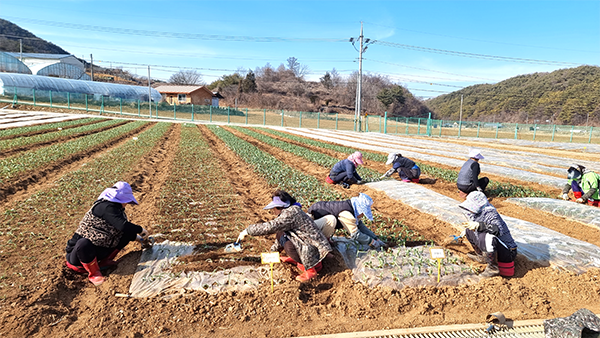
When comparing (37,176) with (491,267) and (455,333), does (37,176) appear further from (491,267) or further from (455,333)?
(491,267)

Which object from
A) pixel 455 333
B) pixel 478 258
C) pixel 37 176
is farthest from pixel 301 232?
pixel 37 176

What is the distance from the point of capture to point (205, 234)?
6348mm

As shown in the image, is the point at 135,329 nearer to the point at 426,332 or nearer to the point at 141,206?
the point at 426,332

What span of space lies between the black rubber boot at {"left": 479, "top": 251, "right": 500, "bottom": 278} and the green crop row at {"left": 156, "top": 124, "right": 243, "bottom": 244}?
393 centimetres

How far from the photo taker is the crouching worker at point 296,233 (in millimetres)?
4844

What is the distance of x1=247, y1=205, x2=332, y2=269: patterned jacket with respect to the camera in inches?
191

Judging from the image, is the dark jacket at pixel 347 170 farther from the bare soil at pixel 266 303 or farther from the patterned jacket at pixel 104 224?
the patterned jacket at pixel 104 224

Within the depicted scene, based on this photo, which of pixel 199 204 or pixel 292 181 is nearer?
pixel 199 204

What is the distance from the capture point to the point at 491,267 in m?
5.24

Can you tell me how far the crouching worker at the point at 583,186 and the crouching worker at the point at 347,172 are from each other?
17.0 ft

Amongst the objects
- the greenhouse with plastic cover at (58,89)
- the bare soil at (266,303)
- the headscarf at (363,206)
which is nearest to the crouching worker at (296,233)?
the bare soil at (266,303)

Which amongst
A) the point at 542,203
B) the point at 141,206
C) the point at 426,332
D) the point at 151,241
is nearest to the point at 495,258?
the point at 426,332

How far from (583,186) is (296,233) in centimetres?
775

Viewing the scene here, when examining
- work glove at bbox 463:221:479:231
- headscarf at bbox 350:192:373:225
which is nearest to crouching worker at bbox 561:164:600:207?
work glove at bbox 463:221:479:231
